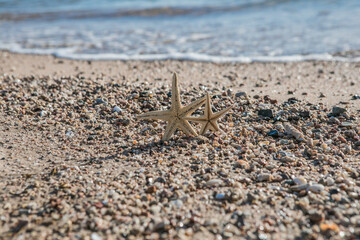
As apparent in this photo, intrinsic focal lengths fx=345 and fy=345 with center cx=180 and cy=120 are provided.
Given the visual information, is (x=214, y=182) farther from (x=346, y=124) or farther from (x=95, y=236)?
(x=346, y=124)

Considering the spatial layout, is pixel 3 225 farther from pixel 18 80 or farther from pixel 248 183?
pixel 18 80

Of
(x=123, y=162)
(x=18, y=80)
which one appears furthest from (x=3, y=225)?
(x=18, y=80)

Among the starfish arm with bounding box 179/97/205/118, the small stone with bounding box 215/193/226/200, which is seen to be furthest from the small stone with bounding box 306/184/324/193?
the starfish arm with bounding box 179/97/205/118

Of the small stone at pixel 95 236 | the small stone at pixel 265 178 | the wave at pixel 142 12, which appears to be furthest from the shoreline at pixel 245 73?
the wave at pixel 142 12

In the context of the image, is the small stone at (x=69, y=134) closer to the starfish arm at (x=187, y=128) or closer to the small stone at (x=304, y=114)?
the starfish arm at (x=187, y=128)

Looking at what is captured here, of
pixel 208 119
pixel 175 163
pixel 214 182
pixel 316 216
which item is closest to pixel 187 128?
pixel 208 119
